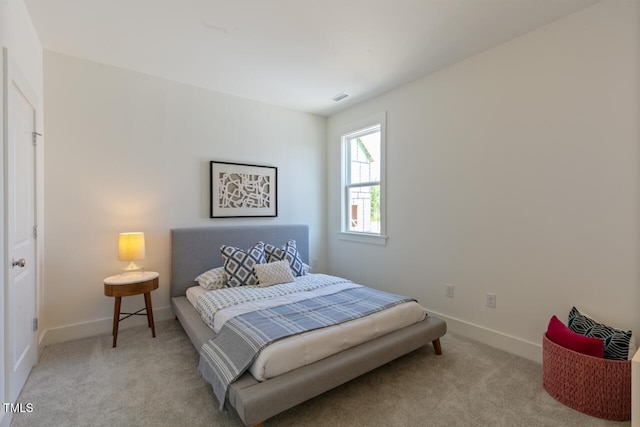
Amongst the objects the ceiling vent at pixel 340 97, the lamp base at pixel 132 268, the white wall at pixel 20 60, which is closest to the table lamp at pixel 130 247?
the lamp base at pixel 132 268

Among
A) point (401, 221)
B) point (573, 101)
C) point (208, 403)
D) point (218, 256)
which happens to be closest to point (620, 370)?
point (573, 101)

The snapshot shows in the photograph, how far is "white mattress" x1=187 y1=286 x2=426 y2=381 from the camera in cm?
169

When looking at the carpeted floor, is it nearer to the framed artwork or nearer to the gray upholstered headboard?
the gray upholstered headboard

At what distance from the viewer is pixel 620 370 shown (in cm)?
171

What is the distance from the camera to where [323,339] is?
6.25 ft

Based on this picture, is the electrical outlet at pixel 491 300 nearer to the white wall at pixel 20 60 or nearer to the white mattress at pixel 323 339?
the white mattress at pixel 323 339

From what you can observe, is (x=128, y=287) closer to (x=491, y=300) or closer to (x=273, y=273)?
(x=273, y=273)

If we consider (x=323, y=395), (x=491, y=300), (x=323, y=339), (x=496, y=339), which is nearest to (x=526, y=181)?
(x=491, y=300)

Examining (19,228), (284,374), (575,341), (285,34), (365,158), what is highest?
(285,34)

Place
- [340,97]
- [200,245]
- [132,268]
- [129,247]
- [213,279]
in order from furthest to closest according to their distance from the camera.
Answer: [340,97] < [200,245] < [213,279] < [132,268] < [129,247]

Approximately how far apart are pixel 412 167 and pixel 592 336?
207cm

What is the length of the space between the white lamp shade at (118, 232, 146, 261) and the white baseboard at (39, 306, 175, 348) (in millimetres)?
741

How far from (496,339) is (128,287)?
3342mm

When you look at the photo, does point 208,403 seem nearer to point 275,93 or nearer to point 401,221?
point 401,221
